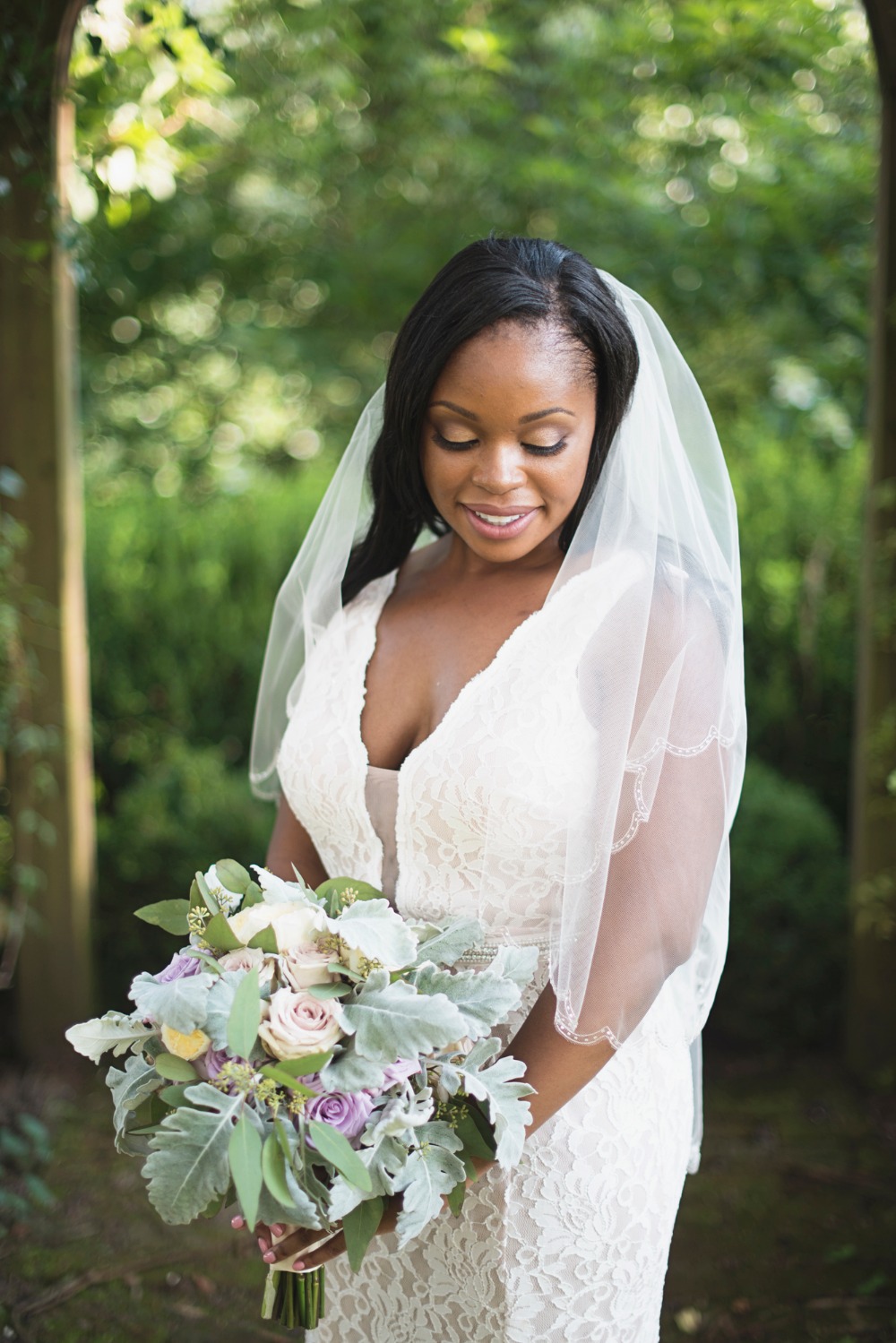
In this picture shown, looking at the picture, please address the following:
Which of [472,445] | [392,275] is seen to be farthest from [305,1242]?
[392,275]

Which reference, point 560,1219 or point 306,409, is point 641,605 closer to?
point 560,1219

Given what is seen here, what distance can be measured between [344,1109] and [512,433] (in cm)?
99

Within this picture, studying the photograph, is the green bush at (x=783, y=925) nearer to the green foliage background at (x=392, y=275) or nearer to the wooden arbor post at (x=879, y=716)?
the green foliage background at (x=392, y=275)

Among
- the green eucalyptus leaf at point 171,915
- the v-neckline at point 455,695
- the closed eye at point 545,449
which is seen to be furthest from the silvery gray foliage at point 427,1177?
the closed eye at point 545,449

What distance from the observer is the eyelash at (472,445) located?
1.82 meters

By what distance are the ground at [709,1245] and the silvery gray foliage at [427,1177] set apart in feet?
5.68

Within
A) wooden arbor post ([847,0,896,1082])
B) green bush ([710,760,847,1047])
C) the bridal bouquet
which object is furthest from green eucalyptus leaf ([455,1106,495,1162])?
green bush ([710,760,847,1047])

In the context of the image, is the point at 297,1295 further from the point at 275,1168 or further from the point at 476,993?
the point at 476,993

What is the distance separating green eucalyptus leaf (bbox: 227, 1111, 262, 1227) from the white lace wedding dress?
1.95ft

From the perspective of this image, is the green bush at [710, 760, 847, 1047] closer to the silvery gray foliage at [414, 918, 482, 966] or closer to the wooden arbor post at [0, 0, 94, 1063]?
the wooden arbor post at [0, 0, 94, 1063]

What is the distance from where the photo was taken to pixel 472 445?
185cm

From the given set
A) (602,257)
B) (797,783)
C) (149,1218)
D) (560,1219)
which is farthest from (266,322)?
(560,1219)

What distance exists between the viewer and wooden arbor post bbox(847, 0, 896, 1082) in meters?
3.59

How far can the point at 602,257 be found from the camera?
5805 millimetres
